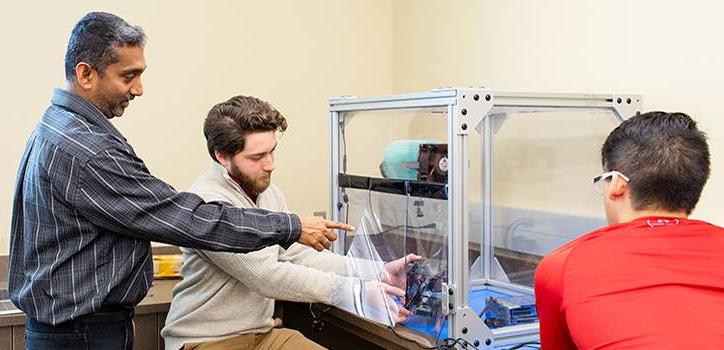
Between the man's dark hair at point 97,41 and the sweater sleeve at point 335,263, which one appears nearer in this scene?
the man's dark hair at point 97,41

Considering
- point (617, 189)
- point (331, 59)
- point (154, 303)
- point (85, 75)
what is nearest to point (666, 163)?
point (617, 189)

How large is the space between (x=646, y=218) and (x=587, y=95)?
30.7 inches

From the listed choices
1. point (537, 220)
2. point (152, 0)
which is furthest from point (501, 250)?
point (152, 0)

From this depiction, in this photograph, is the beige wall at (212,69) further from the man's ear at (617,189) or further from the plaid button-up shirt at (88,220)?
the man's ear at (617,189)

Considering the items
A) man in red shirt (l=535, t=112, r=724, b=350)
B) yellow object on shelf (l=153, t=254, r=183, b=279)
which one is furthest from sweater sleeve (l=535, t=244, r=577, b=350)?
yellow object on shelf (l=153, t=254, r=183, b=279)

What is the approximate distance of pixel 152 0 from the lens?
8.51 feet

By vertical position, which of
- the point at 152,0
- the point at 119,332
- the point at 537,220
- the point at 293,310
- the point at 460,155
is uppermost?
the point at 152,0

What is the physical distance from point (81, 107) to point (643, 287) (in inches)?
45.0

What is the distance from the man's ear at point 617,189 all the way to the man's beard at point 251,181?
0.99m

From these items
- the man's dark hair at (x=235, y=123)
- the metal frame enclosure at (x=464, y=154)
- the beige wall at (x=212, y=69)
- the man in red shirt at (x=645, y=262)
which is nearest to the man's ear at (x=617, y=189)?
the man in red shirt at (x=645, y=262)

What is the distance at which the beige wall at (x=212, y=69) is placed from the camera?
2.40 metres

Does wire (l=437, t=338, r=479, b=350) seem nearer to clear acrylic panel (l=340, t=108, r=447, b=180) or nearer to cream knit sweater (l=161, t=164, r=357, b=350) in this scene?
cream knit sweater (l=161, t=164, r=357, b=350)

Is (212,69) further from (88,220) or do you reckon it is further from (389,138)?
(88,220)

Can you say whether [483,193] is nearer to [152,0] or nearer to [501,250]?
[501,250]
